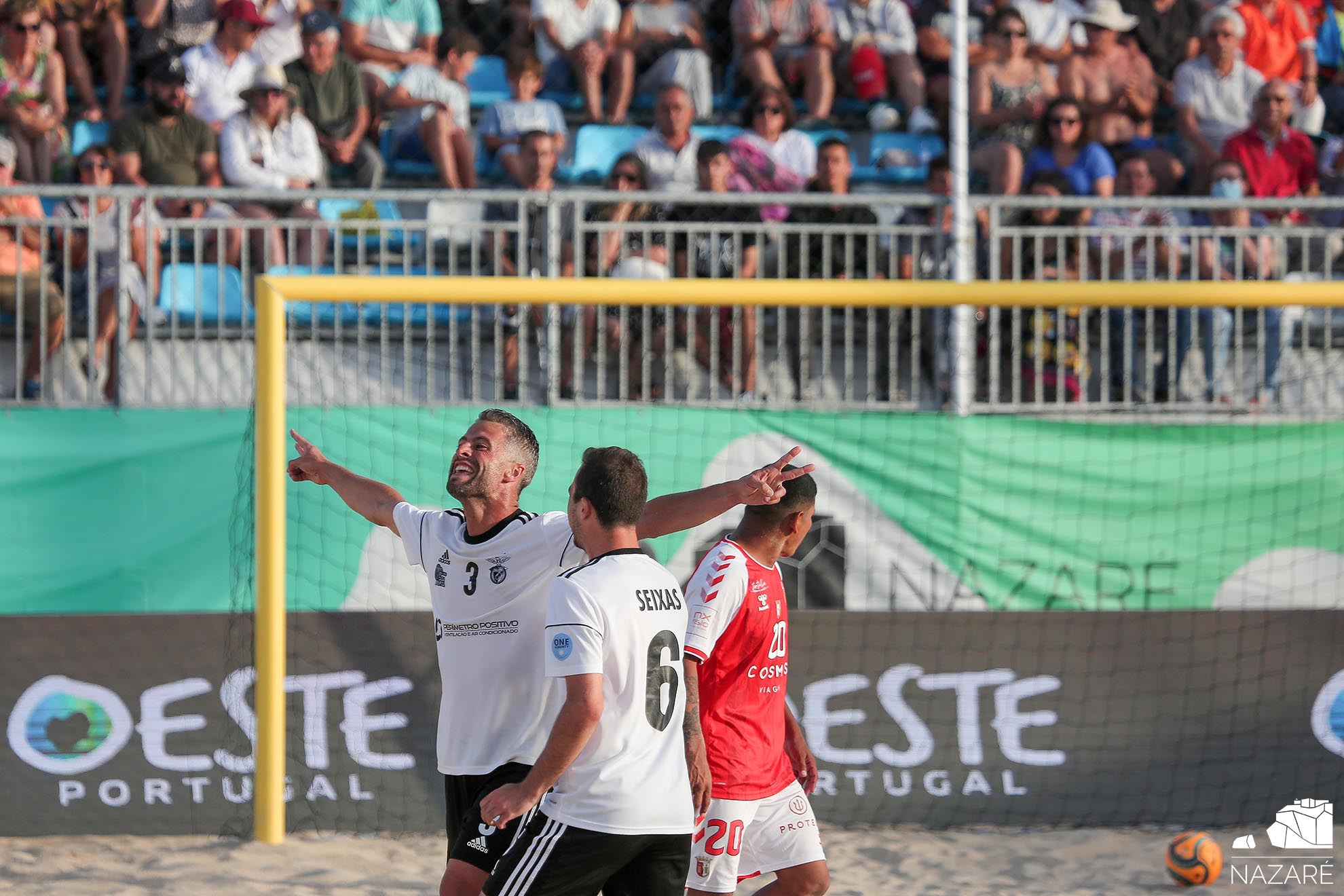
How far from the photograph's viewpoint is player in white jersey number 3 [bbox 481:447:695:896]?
3.32 m

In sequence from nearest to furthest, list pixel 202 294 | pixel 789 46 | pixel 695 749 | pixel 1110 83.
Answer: pixel 695 749 < pixel 202 294 < pixel 1110 83 < pixel 789 46

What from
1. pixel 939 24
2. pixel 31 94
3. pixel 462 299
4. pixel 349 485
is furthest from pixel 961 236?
pixel 31 94

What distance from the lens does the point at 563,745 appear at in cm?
328

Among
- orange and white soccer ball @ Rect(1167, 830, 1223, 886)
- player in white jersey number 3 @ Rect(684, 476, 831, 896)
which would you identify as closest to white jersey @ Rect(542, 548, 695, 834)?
player in white jersey number 3 @ Rect(684, 476, 831, 896)

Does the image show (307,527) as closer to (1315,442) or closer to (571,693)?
(571,693)

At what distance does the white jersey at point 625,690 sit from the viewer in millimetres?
3340

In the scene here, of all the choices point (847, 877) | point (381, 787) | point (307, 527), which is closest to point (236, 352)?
point (307, 527)

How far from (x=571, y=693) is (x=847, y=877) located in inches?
120

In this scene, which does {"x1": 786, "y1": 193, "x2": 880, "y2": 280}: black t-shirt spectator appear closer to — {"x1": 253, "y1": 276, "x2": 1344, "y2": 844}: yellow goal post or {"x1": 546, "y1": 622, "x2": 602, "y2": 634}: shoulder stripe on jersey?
{"x1": 253, "y1": 276, "x2": 1344, "y2": 844}: yellow goal post

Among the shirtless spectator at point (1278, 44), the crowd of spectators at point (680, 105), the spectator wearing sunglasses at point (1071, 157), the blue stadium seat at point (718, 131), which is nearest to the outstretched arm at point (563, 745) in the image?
the crowd of spectators at point (680, 105)

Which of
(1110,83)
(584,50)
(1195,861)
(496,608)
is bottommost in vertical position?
(1195,861)
